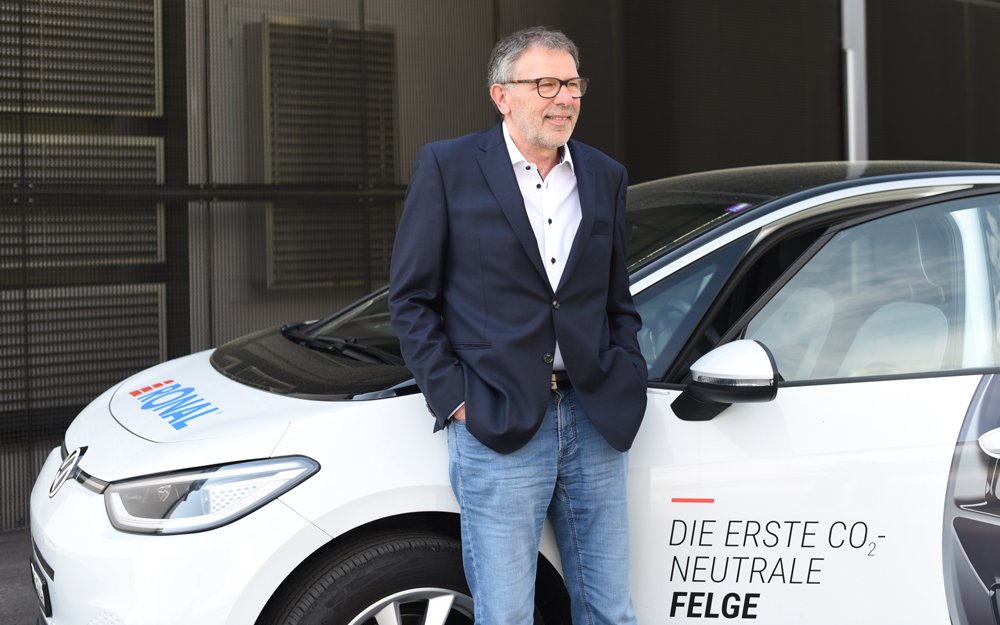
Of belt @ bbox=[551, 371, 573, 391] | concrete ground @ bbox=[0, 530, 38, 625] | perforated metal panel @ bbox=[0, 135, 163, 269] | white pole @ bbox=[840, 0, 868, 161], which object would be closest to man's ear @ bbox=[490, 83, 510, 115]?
belt @ bbox=[551, 371, 573, 391]

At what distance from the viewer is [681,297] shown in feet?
9.61

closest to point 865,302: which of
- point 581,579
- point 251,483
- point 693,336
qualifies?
point 693,336

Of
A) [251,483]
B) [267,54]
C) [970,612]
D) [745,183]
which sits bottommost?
[970,612]

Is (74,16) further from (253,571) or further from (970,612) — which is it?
(970,612)

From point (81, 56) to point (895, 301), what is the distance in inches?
175

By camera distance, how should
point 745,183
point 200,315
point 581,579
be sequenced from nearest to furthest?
1. point 581,579
2. point 745,183
3. point 200,315

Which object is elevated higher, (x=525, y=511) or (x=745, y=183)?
(x=745, y=183)

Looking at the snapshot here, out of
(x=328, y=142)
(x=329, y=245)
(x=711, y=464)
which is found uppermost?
(x=328, y=142)

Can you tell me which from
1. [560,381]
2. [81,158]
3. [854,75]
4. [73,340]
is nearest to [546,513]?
[560,381]

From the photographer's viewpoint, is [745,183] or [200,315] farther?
[200,315]

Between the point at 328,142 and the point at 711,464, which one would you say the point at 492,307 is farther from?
the point at 328,142

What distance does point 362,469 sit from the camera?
8.48 feet

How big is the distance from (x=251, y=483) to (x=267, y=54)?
4.34m

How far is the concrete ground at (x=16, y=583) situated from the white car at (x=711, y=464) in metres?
1.55
